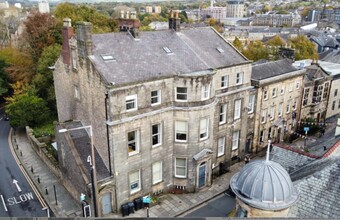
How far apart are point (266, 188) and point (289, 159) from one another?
26.7ft

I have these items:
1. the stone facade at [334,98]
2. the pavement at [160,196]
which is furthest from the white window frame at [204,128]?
the stone facade at [334,98]

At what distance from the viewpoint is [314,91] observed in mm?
40875

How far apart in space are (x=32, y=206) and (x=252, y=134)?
73.3 feet

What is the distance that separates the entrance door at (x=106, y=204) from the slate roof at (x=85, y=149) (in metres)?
1.61

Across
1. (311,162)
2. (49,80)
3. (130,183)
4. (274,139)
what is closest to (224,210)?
(130,183)

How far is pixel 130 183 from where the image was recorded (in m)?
24.6

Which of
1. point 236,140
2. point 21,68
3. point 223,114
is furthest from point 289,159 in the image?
point 21,68

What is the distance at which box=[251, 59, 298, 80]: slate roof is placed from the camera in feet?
110

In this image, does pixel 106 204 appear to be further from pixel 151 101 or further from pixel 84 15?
pixel 84 15

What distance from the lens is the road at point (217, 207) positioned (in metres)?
24.4

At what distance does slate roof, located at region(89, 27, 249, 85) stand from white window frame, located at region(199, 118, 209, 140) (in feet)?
13.8

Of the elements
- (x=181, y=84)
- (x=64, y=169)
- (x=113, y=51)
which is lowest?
(x=64, y=169)

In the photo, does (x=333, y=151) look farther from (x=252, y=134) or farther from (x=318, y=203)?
(x=252, y=134)

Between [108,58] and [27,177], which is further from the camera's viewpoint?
[27,177]
